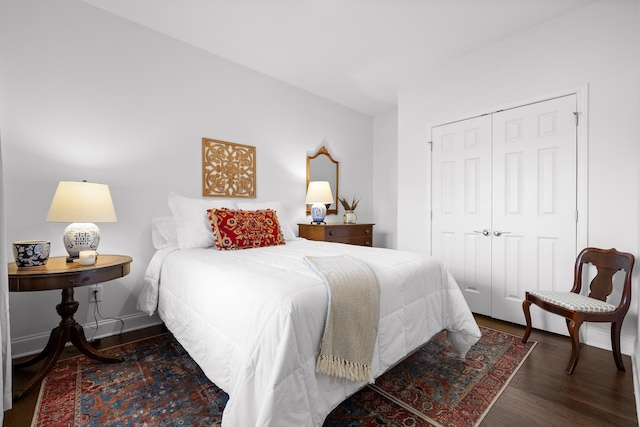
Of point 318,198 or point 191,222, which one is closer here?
point 191,222

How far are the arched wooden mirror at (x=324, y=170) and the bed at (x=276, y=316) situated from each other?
180 centimetres

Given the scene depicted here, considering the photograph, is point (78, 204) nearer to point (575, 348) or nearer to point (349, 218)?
point (349, 218)

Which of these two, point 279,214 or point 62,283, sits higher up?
point 279,214

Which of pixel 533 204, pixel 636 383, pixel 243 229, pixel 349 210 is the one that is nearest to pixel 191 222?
pixel 243 229

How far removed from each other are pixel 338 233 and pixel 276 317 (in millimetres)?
2491

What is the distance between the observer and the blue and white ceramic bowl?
1749 millimetres

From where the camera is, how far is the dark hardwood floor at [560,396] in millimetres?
1461

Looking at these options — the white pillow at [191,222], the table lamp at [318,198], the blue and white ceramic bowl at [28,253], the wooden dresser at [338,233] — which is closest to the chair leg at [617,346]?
the wooden dresser at [338,233]

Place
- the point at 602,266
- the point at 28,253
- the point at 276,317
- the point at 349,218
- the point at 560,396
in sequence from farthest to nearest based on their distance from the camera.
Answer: the point at 349,218, the point at 602,266, the point at 28,253, the point at 560,396, the point at 276,317

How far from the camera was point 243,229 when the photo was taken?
2.47 meters

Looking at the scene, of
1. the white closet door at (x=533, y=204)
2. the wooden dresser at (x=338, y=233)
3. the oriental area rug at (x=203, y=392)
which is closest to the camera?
the oriental area rug at (x=203, y=392)

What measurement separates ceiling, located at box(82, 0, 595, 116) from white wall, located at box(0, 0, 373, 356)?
0.25 m

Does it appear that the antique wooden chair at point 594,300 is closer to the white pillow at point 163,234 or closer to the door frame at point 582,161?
the door frame at point 582,161

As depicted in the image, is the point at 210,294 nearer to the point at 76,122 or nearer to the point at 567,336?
the point at 76,122
